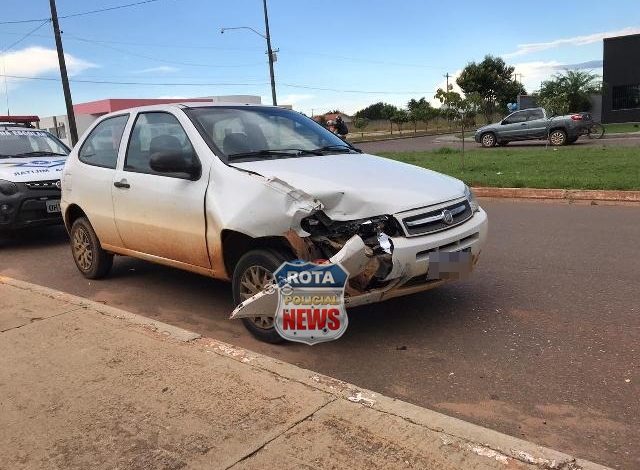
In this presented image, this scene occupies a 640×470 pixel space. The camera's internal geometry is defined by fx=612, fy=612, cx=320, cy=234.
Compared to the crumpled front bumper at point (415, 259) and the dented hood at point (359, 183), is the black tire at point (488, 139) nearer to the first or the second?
the dented hood at point (359, 183)

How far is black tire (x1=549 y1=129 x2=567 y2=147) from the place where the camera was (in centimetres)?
2091

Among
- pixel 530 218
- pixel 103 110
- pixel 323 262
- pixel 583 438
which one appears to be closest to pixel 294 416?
pixel 323 262

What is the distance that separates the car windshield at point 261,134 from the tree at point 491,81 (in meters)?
53.9

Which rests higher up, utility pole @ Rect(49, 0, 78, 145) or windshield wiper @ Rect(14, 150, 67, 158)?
utility pole @ Rect(49, 0, 78, 145)

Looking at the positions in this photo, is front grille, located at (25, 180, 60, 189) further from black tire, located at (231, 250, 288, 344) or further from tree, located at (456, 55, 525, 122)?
tree, located at (456, 55, 525, 122)

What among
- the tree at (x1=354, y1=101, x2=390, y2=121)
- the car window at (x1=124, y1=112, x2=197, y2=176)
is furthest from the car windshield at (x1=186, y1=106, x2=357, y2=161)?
the tree at (x1=354, y1=101, x2=390, y2=121)

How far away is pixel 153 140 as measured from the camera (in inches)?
209

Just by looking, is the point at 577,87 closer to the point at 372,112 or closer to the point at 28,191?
the point at 28,191

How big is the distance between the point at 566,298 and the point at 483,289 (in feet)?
2.26

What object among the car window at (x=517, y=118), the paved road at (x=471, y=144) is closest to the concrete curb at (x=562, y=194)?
the paved road at (x=471, y=144)

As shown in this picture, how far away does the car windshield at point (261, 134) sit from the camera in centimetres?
479

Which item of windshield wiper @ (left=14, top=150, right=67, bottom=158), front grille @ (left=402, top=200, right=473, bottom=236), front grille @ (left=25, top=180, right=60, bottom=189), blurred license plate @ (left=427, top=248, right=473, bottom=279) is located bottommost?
blurred license plate @ (left=427, top=248, right=473, bottom=279)

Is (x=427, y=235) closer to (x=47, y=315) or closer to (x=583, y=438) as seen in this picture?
(x=583, y=438)

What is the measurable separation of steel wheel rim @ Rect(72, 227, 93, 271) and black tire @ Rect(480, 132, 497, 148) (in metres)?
19.5
